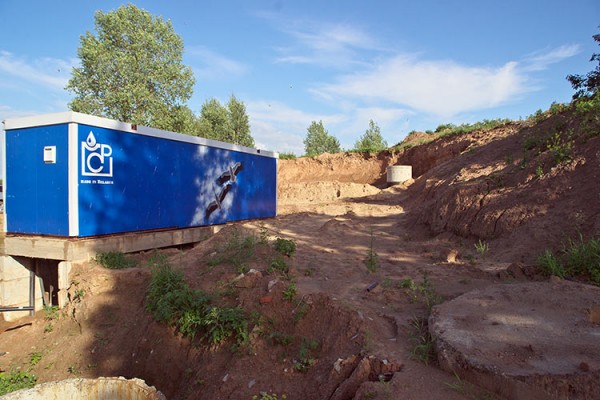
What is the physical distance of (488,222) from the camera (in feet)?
25.6

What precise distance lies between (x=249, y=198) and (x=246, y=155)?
1379 millimetres

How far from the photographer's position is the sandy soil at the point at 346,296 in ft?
11.9

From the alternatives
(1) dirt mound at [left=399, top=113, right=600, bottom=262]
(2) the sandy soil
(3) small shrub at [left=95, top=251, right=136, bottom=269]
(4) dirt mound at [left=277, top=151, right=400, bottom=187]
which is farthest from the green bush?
(4) dirt mound at [left=277, top=151, right=400, bottom=187]

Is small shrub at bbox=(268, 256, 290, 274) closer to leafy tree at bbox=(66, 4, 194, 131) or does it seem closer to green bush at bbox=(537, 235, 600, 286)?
green bush at bbox=(537, 235, 600, 286)

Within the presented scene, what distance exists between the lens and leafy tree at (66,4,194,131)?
19094mm

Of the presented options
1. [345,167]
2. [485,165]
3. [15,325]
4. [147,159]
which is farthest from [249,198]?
[345,167]

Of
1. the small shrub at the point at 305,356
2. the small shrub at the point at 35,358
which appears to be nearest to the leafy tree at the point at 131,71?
the small shrub at the point at 35,358

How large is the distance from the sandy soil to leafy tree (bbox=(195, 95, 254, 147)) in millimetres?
24563

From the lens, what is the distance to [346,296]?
4.89 metres

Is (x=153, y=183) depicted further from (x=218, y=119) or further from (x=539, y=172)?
(x=218, y=119)

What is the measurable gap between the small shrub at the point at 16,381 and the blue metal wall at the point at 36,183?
7.68 feet

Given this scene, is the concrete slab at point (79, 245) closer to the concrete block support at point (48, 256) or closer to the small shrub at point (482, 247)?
the concrete block support at point (48, 256)

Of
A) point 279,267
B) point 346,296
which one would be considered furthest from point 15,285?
point 346,296

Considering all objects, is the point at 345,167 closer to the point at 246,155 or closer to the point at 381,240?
the point at 246,155
